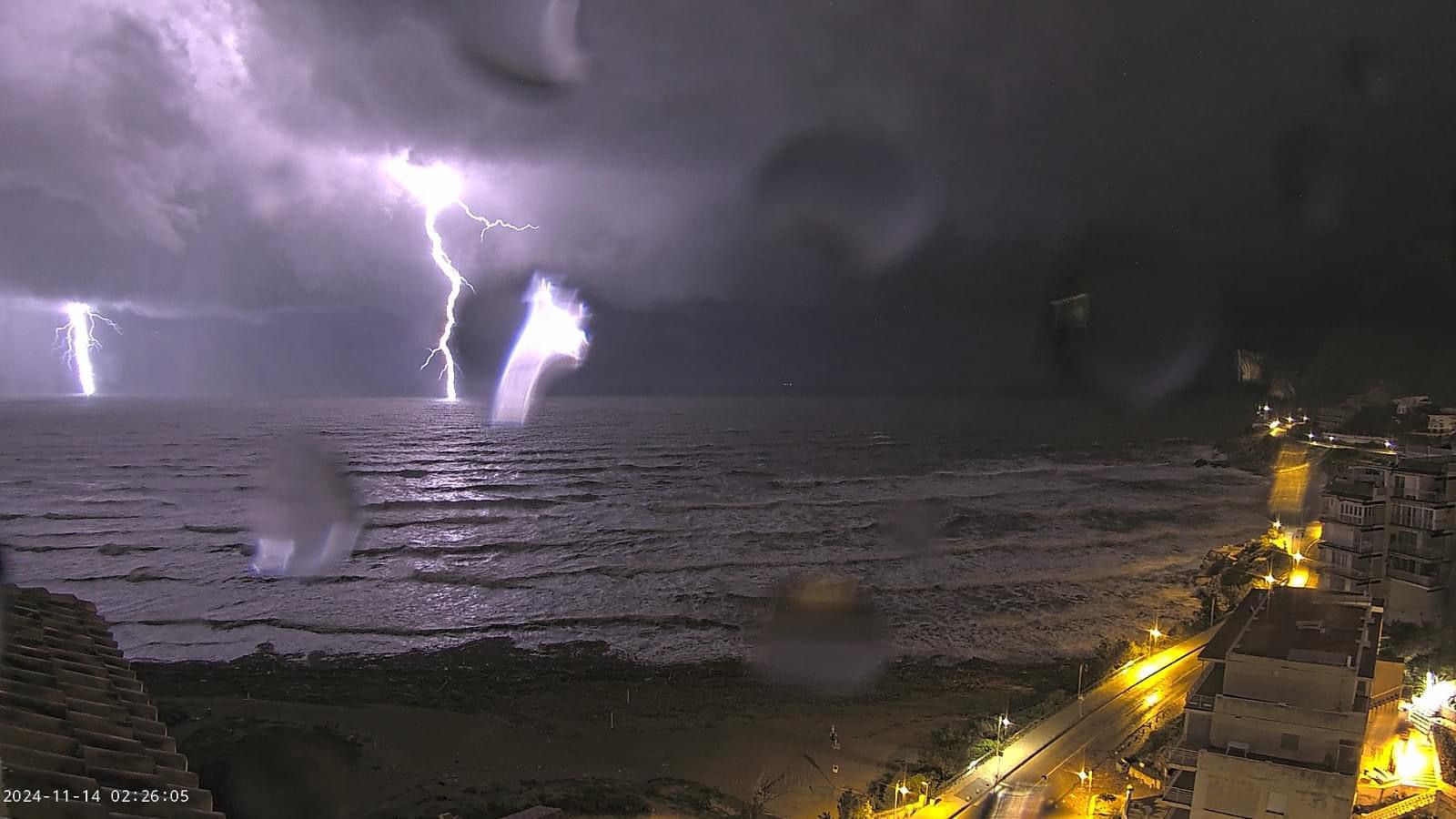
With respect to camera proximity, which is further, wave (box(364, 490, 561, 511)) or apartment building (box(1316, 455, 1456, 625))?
wave (box(364, 490, 561, 511))

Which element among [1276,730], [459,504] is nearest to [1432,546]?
[1276,730]

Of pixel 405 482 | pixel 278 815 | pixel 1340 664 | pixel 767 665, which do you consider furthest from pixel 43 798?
pixel 405 482

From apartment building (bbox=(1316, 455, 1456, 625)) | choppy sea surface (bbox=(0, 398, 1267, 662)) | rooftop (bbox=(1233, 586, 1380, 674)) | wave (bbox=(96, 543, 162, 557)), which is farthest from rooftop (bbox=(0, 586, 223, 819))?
wave (bbox=(96, 543, 162, 557))

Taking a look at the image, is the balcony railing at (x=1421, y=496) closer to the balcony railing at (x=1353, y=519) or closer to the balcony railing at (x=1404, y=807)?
the balcony railing at (x=1353, y=519)

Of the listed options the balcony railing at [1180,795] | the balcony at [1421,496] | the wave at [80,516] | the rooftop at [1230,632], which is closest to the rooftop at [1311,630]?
the rooftop at [1230,632]

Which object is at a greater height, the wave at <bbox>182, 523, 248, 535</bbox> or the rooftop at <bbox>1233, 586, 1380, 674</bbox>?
the rooftop at <bbox>1233, 586, 1380, 674</bbox>

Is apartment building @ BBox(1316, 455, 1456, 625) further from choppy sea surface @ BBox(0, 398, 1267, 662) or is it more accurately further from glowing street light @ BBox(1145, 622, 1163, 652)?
choppy sea surface @ BBox(0, 398, 1267, 662)

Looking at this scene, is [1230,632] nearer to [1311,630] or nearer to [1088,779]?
[1311,630]

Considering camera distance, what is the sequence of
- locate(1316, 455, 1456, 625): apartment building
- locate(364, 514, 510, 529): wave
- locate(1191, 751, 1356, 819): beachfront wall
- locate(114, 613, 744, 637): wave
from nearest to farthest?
locate(1191, 751, 1356, 819): beachfront wall
locate(1316, 455, 1456, 625): apartment building
locate(114, 613, 744, 637): wave
locate(364, 514, 510, 529): wave
